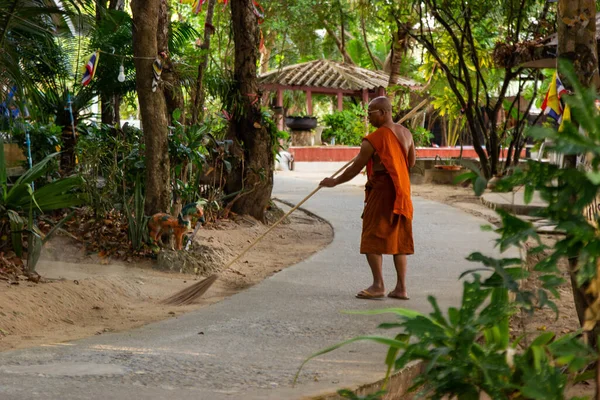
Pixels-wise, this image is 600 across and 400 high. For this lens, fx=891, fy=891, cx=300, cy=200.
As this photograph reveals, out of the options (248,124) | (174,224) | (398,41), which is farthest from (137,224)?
(398,41)

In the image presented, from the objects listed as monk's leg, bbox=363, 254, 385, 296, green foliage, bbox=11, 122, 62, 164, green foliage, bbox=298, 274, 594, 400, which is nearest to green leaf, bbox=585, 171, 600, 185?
green foliage, bbox=298, 274, 594, 400

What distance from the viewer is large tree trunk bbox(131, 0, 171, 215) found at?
8375 mm

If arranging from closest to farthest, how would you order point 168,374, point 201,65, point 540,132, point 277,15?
point 540,132 < point 168,374 < point 201,65 < point 277,15

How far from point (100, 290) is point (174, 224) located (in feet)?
4.52

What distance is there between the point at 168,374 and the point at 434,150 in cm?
2369

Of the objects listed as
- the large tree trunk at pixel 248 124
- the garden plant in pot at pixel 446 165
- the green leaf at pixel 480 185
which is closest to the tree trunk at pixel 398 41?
the garden plant in pot at pixel 446 165

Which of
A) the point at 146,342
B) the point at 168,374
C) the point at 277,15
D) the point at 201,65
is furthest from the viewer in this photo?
the point at 277,15

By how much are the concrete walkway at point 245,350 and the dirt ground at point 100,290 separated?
1.91 ft

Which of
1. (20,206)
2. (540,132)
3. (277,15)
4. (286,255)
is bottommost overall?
(286,255)

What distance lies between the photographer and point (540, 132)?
7.61ft

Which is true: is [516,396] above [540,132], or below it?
below

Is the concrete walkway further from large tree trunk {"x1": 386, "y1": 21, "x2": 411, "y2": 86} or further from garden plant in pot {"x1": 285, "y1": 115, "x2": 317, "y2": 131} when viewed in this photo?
garden plant in pot {"x1": 285, "y1": 115, "x2": 317, "y2": 131}

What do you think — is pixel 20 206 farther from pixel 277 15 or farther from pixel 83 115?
pixel 277 15

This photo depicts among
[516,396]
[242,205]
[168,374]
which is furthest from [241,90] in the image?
[516,396]
